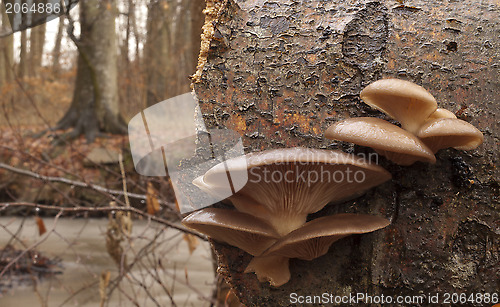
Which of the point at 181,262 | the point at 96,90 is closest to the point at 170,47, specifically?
the point at 96,90

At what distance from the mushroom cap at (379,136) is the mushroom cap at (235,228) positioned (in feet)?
0.88

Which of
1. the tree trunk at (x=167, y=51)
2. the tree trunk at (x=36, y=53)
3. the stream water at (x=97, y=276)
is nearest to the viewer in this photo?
the stream water at (x=97, y=276)

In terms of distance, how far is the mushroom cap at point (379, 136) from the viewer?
87cm

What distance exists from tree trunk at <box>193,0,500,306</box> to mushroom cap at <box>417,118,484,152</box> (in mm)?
56

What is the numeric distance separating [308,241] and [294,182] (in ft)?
0.47


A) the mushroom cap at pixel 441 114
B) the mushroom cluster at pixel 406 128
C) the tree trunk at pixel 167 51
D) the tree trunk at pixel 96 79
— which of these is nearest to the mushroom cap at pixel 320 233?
the mushroom cluster at pixel 406 128

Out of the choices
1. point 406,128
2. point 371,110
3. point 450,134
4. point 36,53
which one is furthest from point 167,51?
point 450,134

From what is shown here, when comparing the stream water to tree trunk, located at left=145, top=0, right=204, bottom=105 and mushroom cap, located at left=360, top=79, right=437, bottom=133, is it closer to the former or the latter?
mushroom cap, located at left=360, top=79, right=437, bottom=133

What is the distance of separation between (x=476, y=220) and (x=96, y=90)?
7.85 m

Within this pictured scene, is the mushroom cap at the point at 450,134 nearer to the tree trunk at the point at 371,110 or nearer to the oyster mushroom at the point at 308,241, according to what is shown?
the tree trunk at the point at 371,110

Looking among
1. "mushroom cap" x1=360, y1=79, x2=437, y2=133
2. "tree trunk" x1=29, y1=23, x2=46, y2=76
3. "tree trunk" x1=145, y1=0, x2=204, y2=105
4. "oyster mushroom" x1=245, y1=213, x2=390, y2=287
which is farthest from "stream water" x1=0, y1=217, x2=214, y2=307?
"tree trunk" x1=29, y1=23, x2=46, y2=76

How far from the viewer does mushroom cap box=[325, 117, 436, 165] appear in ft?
2.85

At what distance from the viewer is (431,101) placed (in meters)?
0.91

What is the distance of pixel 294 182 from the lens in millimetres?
960
